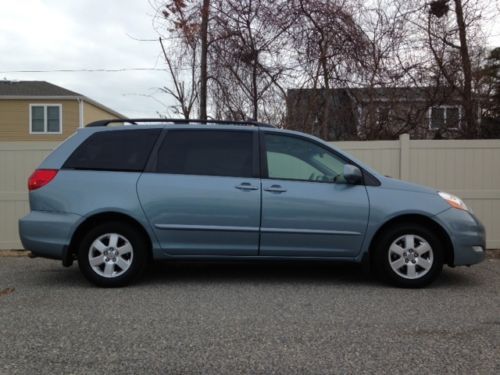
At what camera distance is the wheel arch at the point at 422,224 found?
551cm

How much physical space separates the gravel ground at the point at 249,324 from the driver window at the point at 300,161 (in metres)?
1.24

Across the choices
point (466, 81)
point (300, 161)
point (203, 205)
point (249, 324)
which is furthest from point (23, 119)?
point (249, 324)

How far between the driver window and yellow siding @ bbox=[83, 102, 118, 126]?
21.7m

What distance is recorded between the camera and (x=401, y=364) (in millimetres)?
3443

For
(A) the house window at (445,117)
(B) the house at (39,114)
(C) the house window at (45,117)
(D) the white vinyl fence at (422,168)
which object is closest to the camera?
(D) the white vinyl fence at (422,168)

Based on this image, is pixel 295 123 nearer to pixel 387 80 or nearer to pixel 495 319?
pixel 387 80

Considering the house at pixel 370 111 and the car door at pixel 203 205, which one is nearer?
the car door at pixel 203 205

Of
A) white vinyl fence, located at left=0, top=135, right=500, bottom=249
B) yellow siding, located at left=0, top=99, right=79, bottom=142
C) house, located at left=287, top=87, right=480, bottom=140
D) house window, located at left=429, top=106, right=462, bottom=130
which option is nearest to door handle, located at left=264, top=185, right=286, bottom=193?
white vinyl fence, located at left=0, top=135, right=500, bottom=249

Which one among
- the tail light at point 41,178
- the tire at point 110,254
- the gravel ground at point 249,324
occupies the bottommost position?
the gravel ground at point 249,324

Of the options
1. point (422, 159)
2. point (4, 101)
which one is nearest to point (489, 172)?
point (422, 159)

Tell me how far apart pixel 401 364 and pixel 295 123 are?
827 cm

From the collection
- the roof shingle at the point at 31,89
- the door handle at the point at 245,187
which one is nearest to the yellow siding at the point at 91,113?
the roof shingle at the point at 31,89

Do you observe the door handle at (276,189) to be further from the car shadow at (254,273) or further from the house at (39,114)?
the house at (39,114)

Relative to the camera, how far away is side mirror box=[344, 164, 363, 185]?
5.42m
